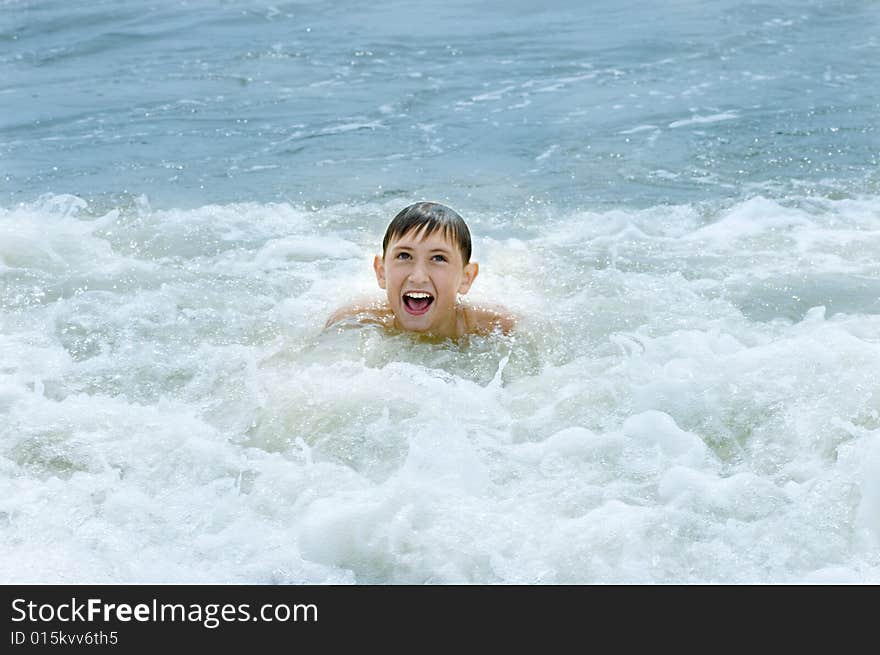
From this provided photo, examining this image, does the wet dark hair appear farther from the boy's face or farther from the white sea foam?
the white sea foam

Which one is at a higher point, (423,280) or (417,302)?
(423,280)

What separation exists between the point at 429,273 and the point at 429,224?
0.74 ft

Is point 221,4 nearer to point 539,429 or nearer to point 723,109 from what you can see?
point 723,109

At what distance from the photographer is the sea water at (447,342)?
397cm

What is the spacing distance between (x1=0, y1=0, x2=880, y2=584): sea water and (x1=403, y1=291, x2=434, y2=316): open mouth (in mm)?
160

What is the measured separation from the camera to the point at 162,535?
157 inches

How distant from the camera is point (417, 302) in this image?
568 cm

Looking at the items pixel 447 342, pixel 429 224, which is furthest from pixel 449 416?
pixel 429 224

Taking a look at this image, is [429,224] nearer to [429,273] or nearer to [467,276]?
[429,273]

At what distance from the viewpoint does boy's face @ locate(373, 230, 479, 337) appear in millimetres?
5566

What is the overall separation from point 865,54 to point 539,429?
28.9 feet

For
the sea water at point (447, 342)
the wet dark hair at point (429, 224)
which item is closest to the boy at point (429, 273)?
the wet dark hair at point (429, 224)

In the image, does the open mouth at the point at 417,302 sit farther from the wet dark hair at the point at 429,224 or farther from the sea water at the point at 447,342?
the wet dark hair at the point at 429,224
